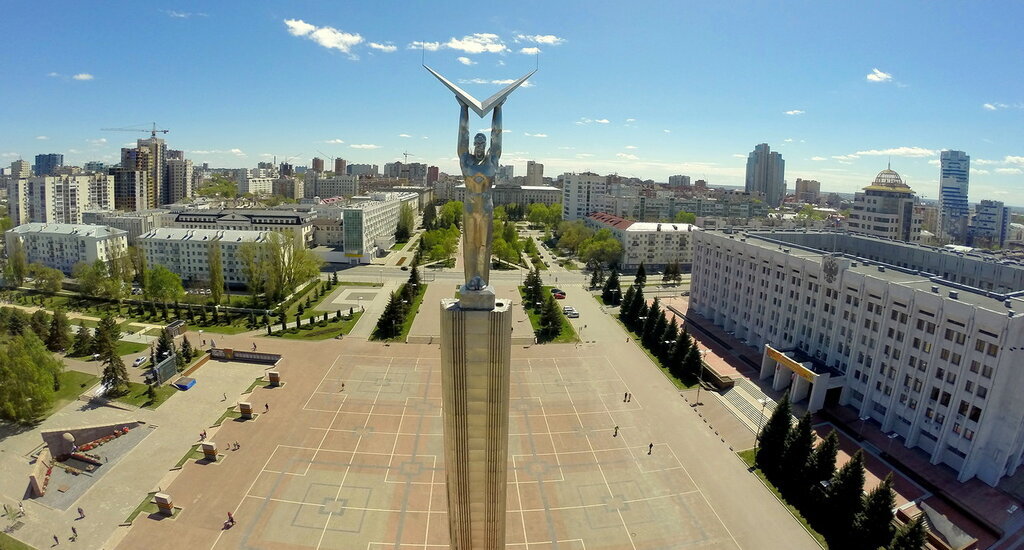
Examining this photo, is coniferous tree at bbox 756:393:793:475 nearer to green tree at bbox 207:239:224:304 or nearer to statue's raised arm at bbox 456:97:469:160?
statue's raised arm at bbox 456:97:469:160

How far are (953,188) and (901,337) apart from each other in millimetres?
141314

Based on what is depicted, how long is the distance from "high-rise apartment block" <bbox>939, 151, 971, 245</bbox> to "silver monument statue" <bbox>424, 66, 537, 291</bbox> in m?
166

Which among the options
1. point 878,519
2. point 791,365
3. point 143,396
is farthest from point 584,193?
point 878,519

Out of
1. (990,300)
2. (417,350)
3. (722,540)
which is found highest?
(990,300)

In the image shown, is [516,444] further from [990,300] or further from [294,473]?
[990,300]

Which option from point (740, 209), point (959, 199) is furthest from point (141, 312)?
point (959, 199)

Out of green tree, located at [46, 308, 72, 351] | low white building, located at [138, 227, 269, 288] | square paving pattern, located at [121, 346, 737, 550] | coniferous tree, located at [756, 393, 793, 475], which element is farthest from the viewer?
low white building, located at [138, 227, 269, 288]

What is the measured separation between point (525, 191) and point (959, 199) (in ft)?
422

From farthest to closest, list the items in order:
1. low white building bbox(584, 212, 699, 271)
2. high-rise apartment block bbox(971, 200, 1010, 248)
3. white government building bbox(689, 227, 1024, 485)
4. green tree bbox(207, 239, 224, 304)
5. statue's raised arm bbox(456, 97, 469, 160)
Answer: high-rise apartment block bbox(971, 200, 1010, 248) → low white building bbox(584, 212, 699, 271) → green tree bbox(207, 239, 224, 304) → white government building bbox(689, 227, 1024, 485) → statue's raised arm bbox(456, 97, 469, 160)

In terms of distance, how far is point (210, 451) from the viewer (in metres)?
34.6

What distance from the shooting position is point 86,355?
51.4 meters

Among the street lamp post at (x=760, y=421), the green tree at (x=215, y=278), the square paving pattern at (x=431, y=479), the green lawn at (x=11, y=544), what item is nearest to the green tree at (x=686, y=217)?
the street lamp post at (x=760, y=421)

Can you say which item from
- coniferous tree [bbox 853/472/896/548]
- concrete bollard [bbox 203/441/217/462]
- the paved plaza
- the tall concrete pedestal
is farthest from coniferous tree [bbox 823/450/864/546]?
concrete bollard [bbox 203/441/217/462]

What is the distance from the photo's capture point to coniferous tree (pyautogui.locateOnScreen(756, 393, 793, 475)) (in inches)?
1356
